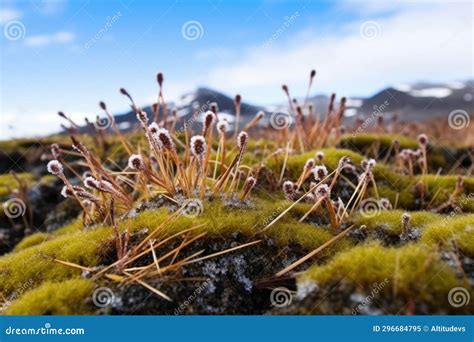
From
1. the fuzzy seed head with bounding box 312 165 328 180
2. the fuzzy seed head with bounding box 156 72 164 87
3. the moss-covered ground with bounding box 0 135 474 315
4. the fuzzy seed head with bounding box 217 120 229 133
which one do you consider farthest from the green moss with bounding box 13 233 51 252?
the fuzzy seed head with bounding box 312 165 328 180

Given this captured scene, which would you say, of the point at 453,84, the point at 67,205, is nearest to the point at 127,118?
the point at 453,84

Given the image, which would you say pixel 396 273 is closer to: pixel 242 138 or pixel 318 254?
pixel 318 254

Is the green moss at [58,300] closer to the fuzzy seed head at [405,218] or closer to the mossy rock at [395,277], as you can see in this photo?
the mossy rock at [395,277]

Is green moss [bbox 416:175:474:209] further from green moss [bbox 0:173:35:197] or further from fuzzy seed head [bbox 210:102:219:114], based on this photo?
green moss [bbox 0:173:35:197]

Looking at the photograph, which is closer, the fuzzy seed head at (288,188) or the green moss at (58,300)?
the green moss at (58,300)

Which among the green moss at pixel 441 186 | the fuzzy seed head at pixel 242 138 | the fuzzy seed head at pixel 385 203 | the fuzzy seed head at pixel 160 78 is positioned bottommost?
the green moss at pixel 441 186

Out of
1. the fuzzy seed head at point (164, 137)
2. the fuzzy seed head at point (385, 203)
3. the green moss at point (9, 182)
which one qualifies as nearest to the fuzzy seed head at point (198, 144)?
the fuzzy seed head at point (164, 137)

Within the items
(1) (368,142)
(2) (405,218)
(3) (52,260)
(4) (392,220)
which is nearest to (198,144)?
(3) (52,260)
